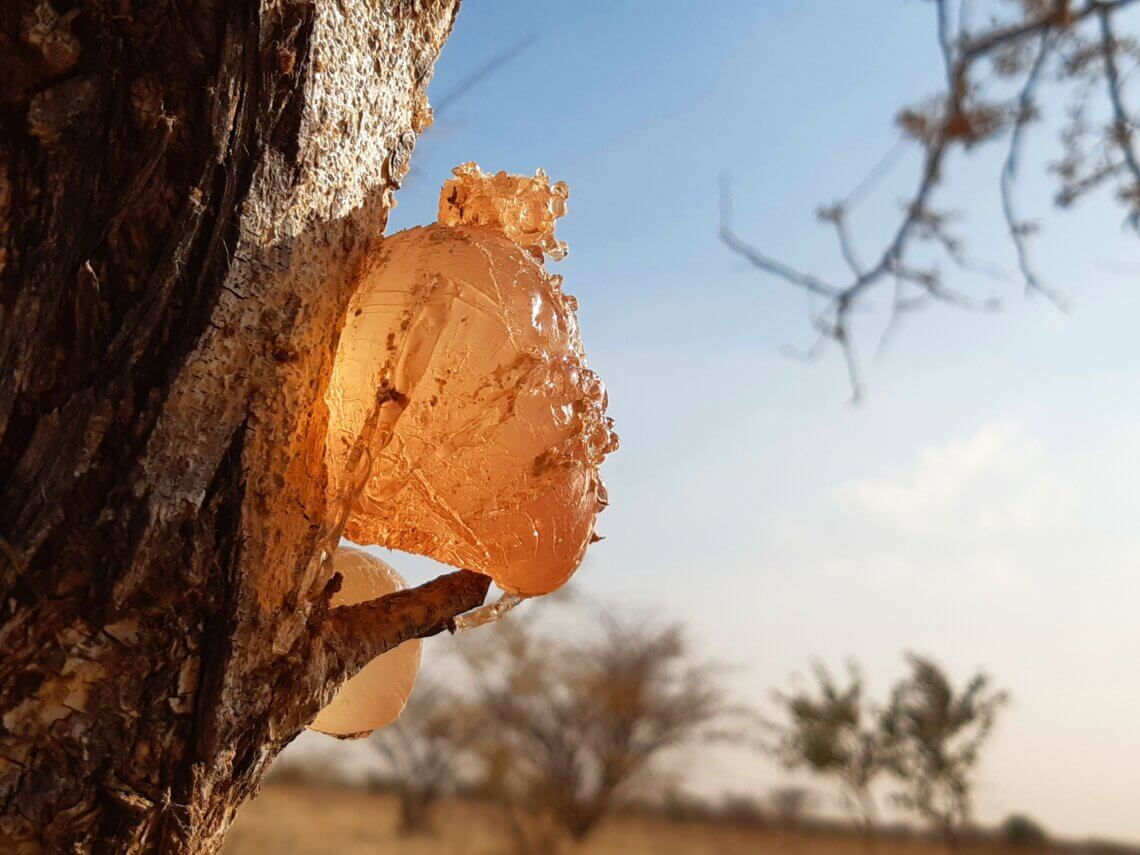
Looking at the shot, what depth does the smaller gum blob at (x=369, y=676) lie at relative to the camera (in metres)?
0.66

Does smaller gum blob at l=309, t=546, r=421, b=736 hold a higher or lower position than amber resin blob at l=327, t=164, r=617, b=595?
lower

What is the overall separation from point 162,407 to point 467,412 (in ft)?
0.55

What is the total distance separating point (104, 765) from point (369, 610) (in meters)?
0.17

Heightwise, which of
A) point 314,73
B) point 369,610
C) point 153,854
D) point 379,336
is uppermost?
point 314,73

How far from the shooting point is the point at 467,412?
0.54m

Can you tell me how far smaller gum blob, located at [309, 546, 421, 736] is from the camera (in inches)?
26.1

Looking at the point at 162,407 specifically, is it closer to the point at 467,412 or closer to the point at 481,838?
the point at 467,412

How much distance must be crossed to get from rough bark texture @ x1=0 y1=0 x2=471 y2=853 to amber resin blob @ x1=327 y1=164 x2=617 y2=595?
2 centimetres

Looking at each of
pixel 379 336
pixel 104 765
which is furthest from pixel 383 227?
pixel 104 765

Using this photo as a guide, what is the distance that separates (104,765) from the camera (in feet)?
1.34

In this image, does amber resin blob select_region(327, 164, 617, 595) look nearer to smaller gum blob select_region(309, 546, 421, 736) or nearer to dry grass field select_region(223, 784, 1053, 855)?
smaller gum blob select_region(309, 546, 421, 736)

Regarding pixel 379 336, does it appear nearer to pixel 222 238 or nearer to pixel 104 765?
pixel 222 238

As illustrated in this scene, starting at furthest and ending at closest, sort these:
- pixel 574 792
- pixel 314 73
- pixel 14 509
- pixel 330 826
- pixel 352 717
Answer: pixel 330 826, pixel 574 792, pixel 352 717, pixel 314 73, pixel 14 509

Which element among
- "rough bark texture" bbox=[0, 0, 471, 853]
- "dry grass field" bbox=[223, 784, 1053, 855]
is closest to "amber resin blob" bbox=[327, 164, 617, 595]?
"rough bark texture" bbox=[0, 0, 471, 853]
